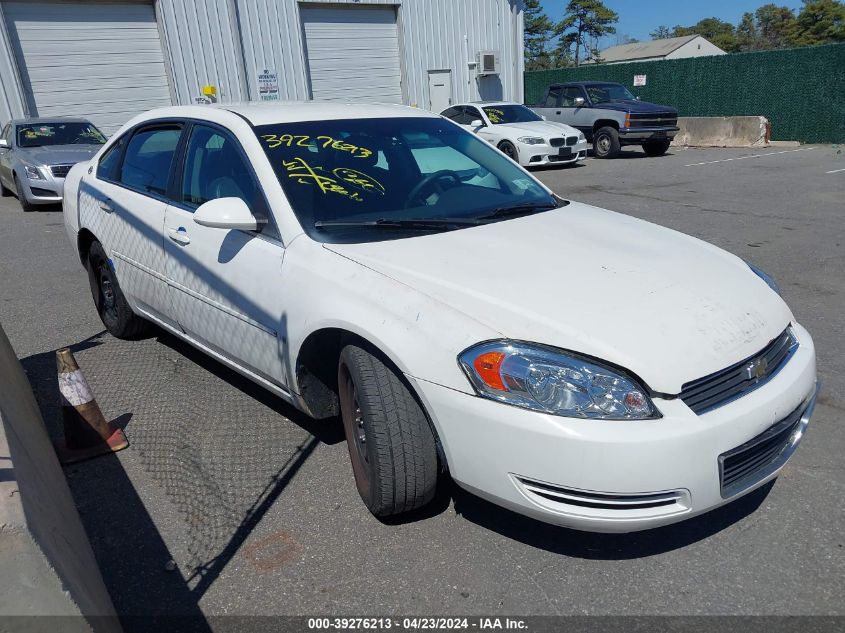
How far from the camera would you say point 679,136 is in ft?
67.5

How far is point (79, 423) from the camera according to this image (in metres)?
3.53

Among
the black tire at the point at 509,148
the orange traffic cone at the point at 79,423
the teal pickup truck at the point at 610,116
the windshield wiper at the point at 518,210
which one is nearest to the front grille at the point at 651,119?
the teal pickup truck at the point at 610,116

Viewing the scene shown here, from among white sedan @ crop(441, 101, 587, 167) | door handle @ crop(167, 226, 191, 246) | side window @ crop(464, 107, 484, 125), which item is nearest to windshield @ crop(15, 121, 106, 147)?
white sedan @ crop(441, 101, 587, 167)

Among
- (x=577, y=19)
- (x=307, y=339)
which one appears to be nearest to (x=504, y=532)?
(x=307, y=339)

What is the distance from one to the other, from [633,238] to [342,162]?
1.49 meters

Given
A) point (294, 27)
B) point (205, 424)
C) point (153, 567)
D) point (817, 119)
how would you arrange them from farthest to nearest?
point (817, 119) < point (294, 27) < point (205, 424) < point (153, 567)

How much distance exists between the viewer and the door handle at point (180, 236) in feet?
12.1

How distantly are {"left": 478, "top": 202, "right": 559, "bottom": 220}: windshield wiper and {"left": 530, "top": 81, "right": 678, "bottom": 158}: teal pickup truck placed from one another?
14313mm

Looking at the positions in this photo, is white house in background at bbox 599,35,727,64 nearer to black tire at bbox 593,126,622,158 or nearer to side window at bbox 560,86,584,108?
side window at bbox 560,86,584,108

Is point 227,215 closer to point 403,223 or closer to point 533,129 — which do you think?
point 403,223

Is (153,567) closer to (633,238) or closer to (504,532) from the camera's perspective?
(504,532)

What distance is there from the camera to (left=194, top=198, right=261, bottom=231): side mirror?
311cm

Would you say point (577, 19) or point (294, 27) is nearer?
point (294, 27)

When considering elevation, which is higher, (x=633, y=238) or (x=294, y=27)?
(x=294, y=27)
